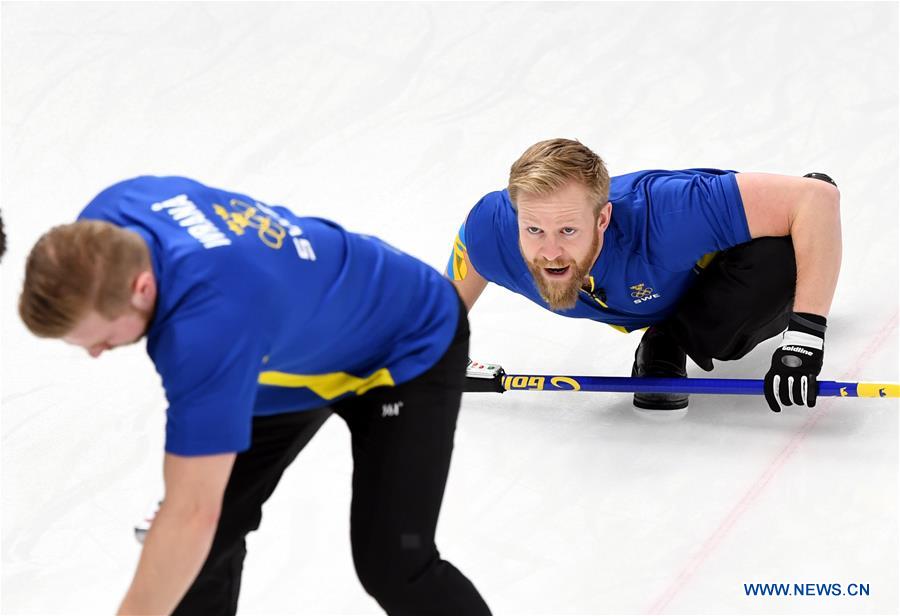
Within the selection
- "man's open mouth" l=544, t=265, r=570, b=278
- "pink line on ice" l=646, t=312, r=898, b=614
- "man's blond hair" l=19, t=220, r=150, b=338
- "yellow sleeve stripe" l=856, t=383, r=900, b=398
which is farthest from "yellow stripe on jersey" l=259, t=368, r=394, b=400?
"yellow sleeve stripe" l=856, t=383, r=900, b=398

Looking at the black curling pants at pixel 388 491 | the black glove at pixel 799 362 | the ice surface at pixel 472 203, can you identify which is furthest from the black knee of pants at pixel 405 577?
the black glove at pixel 799 362

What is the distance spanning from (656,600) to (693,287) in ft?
2.75

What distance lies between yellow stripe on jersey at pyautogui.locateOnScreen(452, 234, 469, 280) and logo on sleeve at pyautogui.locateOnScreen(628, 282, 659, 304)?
384 millimetres

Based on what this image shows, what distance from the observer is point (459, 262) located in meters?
3.06

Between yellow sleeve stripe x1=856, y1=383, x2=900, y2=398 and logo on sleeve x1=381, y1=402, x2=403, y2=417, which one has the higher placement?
logo on sleeve x1=381, y1=402, x2=403, y2=417

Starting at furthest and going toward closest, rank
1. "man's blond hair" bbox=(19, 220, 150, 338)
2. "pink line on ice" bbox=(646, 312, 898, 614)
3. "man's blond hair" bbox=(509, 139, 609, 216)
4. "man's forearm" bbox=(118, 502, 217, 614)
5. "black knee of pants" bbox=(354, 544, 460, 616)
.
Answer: "man's blond hair" bbox=(509, 139, 609, 216) < "pink line on ice" bbox=(646, 312, 898, 614) < "black knee of pants" bbox=(354, 544, 460, 616) < "man's forearm" bbox=(118, 502, 217, 614) < "man's blond hair" bbox=(19, 220, 150, 338)

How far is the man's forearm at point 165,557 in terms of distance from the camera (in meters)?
1.70

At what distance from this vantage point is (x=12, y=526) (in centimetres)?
274

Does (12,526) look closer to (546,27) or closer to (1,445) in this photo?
(1,445)

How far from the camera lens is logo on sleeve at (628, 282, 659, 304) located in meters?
2.91

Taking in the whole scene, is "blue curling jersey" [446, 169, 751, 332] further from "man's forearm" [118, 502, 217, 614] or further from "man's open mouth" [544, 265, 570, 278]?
"man's forearm" [118, 502, 217, 614]

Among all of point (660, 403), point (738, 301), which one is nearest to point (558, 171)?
point (738, 301)

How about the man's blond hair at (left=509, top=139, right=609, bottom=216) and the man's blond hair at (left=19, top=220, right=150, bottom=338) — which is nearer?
the man's blond hair at (left=19, top=220, right=150, bottom=338)

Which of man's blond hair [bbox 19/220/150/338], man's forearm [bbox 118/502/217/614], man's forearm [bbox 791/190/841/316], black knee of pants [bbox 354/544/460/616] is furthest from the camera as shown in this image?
man's forearm [bbox 791/190/841/316]
